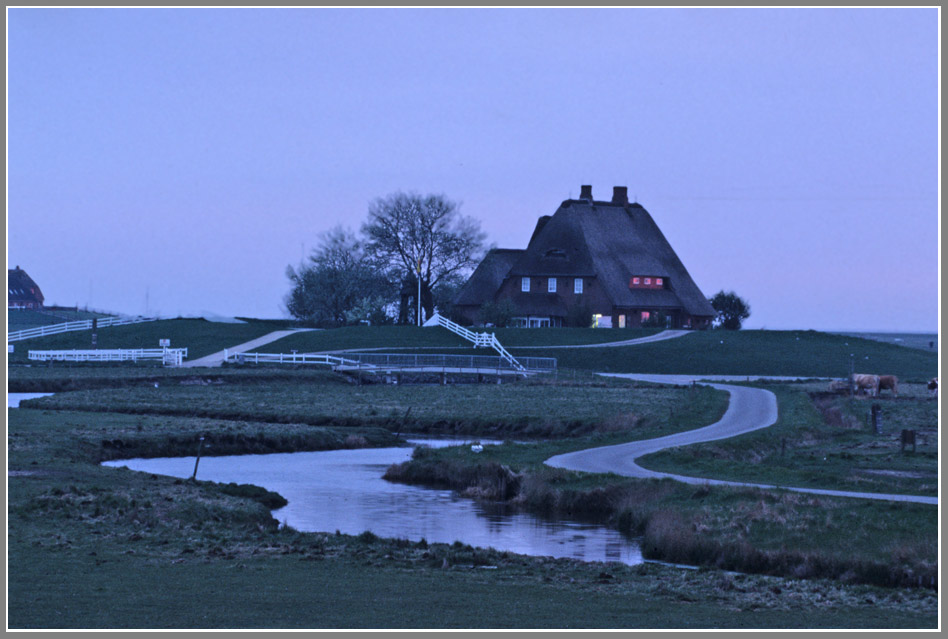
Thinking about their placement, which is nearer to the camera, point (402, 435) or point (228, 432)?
point (228, 432)

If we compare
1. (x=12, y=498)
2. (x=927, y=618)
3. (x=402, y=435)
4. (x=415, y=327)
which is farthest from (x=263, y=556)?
(x=415, y=327)

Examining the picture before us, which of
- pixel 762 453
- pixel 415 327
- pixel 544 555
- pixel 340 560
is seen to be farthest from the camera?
pixel 415 327

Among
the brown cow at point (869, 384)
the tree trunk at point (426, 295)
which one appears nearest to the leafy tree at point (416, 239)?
the tree trunk at point (426, 295)

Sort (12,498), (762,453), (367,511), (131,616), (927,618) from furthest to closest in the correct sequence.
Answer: (762,453), (367,511), (12,498), (927,618), (131,616)

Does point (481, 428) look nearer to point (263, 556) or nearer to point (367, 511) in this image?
point (367, 511)

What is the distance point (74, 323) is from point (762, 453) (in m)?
75.7

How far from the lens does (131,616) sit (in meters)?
15.6

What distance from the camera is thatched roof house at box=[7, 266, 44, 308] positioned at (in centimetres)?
13838

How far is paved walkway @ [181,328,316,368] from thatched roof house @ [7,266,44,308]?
54.5m

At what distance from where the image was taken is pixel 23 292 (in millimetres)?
142875

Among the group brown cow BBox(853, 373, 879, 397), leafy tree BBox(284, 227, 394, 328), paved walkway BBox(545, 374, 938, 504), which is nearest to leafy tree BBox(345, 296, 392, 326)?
leafy tree BBox(284, 227, 394, 328)

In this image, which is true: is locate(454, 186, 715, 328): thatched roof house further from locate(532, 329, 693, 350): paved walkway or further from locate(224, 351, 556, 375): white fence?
locate(224, 351, 556, 375): white fence

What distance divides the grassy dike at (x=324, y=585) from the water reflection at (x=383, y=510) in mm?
2321

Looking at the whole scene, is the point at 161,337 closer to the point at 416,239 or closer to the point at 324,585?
the point at 416,239
